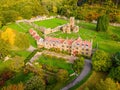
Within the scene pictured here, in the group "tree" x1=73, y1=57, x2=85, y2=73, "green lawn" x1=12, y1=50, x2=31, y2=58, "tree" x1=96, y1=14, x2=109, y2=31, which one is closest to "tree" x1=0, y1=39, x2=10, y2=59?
"green lawn" x1=12, y1=50, x2=31, y2=58

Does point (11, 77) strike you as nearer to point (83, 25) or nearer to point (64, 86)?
point (64, 86)

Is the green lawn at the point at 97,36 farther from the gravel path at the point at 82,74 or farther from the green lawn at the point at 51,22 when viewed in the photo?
the gravel path at the point at 82,74

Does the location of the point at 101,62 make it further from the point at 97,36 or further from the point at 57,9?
the point at 57,9

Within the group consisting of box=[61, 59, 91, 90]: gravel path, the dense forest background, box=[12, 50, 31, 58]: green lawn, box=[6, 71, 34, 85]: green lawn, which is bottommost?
box=[6, 71, 34, 85]: green lawn

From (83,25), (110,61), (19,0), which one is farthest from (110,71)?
(19,0)

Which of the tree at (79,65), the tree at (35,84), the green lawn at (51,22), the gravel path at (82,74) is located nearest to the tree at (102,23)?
the green lawn at (51,22)

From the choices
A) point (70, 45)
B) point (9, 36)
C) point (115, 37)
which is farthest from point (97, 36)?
point (9, 36)

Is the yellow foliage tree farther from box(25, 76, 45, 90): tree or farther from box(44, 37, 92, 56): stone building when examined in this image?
box(25, 76, 45, 90): tree
